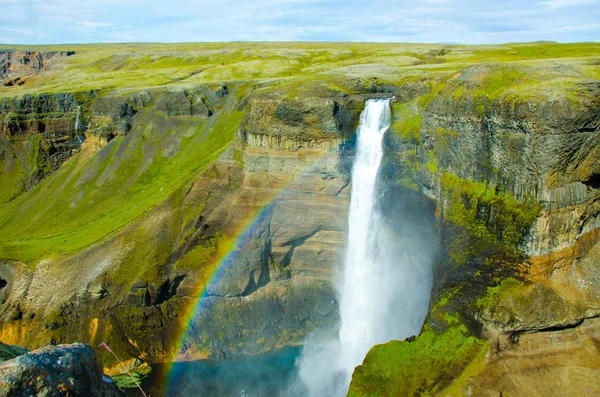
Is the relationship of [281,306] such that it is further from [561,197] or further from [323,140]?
[561,197]

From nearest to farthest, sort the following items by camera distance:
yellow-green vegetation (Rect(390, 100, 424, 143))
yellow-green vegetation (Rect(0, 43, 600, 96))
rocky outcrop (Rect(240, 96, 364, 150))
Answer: yellow-green vegetation (Rect(390, 100, 424, 143)) → rocky outcrop (Rect(240, 96, 364, 150)) → yellow-green vegetation (Rect(0, 43, 600, 96))

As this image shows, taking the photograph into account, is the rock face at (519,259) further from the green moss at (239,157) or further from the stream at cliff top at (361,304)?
the green moss at (239,157)

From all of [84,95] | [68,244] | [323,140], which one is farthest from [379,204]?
[84,95]

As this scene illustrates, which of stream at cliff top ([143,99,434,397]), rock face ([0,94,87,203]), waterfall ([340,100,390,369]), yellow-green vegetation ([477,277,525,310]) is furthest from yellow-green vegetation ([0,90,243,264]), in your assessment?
yellow-green vegetation ([477,277,525,310])

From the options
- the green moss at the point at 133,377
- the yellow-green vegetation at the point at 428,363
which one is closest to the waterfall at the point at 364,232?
the yellow-green vegetation at the point at 428,363

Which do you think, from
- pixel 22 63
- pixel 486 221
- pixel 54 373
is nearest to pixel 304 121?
pixel 486 221

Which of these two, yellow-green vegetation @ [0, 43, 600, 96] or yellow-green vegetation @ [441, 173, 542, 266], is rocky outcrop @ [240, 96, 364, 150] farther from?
yellow-green vegetation @ [0, 43, 600, 96]

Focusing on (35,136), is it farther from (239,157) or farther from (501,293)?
(501,293)
